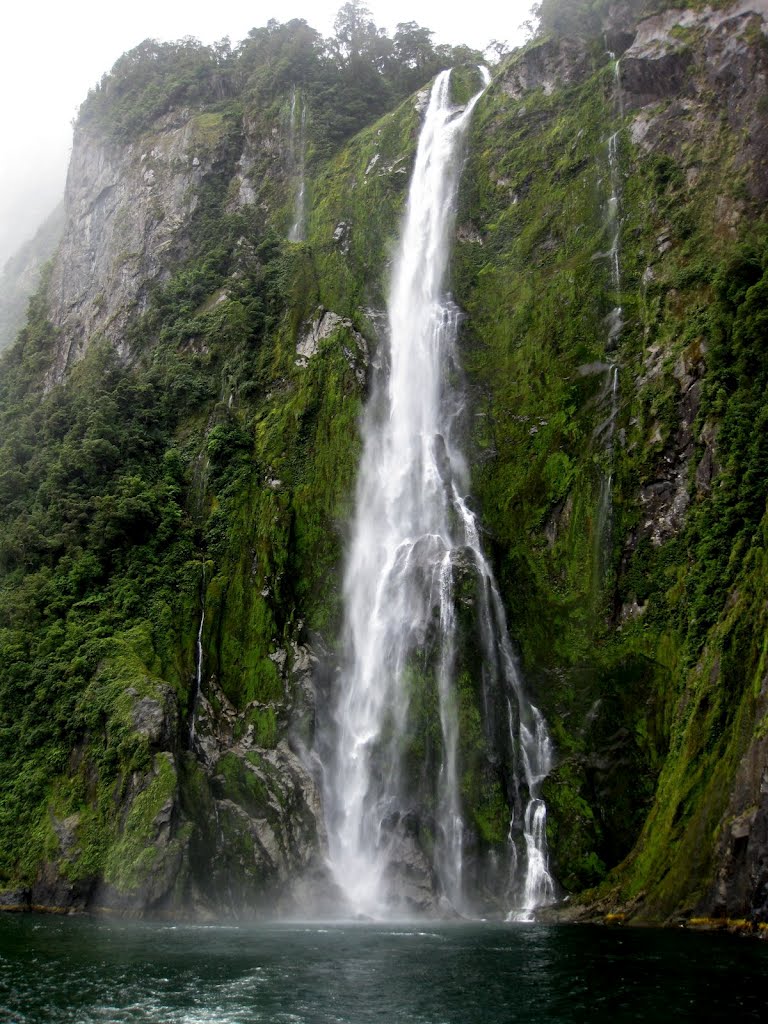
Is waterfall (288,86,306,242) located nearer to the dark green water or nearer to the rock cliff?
the rock cliff

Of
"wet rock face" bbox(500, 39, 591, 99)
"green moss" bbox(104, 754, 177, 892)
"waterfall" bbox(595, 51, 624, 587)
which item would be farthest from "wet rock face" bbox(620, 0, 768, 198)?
"green moss" bbox(104, 754, 177, 892)

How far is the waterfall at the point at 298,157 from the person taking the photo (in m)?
44.7

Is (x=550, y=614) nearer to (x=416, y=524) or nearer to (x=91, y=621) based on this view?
(x=416, y=524)

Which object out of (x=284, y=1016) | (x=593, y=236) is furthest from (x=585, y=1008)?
(x=593, y=236)

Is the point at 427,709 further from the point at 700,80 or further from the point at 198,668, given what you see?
the point at 700,80

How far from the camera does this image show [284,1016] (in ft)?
38.1

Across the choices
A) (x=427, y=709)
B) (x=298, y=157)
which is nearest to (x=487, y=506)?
(x=427, y=709)

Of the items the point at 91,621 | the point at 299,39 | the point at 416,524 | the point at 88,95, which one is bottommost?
the point at 91,621

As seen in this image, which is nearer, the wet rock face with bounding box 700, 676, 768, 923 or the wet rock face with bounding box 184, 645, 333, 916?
the wet rock face with bounding box 700, 676, 768, 923

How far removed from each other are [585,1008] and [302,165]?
149 feet

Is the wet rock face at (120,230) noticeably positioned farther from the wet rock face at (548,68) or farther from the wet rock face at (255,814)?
the wet rock face at (255,814)

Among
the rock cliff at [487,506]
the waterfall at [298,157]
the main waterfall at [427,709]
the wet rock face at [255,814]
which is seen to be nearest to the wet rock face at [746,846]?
the rock cliff at [487,506]

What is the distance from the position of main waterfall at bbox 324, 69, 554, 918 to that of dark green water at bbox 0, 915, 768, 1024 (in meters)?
4.82

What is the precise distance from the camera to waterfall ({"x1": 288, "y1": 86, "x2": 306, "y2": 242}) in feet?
147
